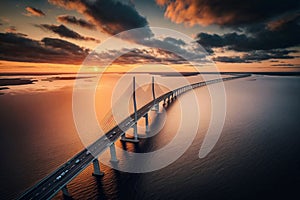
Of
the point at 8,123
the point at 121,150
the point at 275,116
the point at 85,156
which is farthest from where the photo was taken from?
the point at 275,116

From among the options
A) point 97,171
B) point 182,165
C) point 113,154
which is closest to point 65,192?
point 97,171

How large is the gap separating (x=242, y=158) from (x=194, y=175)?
9.56 meters

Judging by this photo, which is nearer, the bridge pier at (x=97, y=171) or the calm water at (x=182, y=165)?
the calm water at (x=182, y=165)

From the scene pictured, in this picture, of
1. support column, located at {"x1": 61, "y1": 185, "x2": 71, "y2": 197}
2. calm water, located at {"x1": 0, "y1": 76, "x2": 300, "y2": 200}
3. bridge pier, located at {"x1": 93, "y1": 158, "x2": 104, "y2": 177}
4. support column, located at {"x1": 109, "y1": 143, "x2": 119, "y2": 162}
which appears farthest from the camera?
support column, located at {"x1": 109, "y1": 143, "x2": 119, "y2": 162}

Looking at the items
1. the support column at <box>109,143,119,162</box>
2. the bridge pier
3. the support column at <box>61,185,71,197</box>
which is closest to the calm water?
the support column at <box>61,185,71,197</box>

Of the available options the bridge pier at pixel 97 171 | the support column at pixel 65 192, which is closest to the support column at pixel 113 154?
the bridge pier at pixel 97 171

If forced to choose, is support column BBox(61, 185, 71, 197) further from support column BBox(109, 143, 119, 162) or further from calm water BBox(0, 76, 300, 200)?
support column BBox(109, 143, 119, 162)

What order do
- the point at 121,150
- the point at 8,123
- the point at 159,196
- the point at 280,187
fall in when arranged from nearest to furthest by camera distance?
the point at 159,196 → the point at 280,187 → the point at 121,150 → the point at 8,123

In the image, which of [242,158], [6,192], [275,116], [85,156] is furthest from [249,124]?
[6,192]

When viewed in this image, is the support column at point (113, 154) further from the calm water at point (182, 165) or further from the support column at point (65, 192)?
the support column at point (65, 192)

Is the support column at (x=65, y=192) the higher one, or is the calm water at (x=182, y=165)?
the support column at (x=65, y=192)

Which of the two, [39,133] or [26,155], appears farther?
[39,133]

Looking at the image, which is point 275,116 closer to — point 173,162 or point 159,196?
point 173,162

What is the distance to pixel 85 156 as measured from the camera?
839 inches
